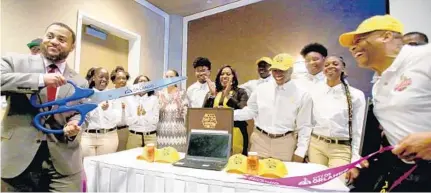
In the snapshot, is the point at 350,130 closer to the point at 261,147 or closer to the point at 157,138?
the point at 261,147

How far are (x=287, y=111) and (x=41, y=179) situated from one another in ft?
3.37

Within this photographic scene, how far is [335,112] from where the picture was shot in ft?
3.76

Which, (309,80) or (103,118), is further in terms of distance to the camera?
(103,118)

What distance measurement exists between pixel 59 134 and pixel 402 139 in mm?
871

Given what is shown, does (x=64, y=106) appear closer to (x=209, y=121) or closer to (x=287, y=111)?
(x=209, y=121)

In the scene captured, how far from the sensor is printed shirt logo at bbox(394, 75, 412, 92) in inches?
21.7

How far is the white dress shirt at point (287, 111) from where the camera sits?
4.07 feet

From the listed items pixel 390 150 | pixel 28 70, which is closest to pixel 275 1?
pixel 390 150

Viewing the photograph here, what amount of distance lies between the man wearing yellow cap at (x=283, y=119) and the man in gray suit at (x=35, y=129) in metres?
0.87

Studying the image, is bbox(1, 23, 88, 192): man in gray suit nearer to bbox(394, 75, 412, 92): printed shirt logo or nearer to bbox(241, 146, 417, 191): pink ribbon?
bbox(241, 146, 417, 191): pink ribbon

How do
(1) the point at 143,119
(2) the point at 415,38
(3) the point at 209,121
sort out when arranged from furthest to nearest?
(1) the point at 143,119 < (3) the point at 209,121 < (2) the point at 415,38

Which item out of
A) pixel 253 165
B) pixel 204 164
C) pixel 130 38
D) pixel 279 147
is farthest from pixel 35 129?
pixel 130 38

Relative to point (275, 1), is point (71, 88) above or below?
below

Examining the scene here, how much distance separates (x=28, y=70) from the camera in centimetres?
66
